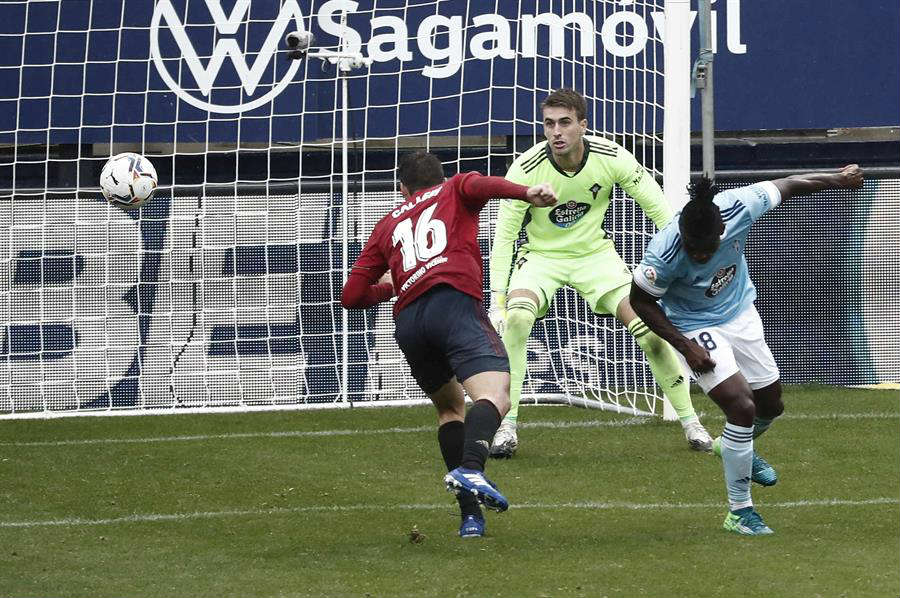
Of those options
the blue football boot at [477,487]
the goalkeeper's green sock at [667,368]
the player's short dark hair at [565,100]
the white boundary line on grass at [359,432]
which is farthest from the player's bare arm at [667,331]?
the white boundary line on grass at [359,432]

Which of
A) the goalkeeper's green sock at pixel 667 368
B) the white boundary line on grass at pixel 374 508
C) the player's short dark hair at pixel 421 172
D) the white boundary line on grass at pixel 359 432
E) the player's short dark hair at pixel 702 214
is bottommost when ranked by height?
the white boundary line on grass at pixel 374 508

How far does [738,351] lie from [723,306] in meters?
0.24

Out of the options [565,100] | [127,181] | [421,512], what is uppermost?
[565,100]

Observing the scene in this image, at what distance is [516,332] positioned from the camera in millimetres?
9438

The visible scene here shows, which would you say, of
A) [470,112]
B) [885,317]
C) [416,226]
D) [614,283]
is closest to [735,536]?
[416,226]

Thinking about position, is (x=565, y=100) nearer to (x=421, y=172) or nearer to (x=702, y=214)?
(x=421, y=172)

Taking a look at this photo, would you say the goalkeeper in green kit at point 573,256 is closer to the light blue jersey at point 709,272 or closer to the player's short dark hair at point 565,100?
the player's short dark hair at point 565,100

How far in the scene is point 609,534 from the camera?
22.3 ft

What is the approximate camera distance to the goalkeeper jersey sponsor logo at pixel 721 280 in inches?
274

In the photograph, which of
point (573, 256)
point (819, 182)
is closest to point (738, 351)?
point (819, 182)

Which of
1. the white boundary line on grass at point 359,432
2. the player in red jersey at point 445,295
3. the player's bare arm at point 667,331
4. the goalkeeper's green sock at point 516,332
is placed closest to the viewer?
the player in red jersey at point 445,295

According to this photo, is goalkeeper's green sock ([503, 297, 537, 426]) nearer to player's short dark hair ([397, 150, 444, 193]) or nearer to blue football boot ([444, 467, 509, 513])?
player's short dark hair ([397, 150, 444, 193])

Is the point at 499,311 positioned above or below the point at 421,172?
below

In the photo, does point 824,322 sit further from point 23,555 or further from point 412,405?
point 23,555
